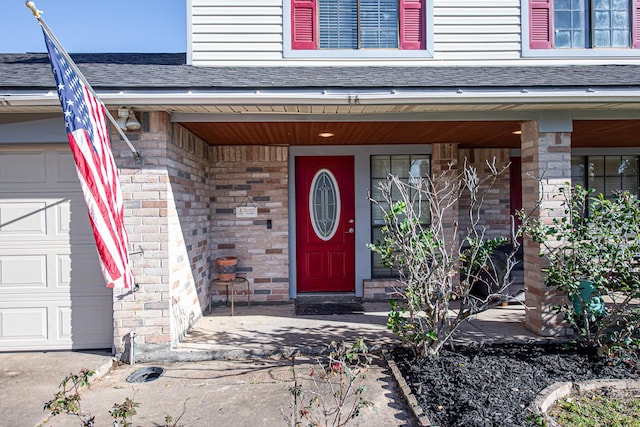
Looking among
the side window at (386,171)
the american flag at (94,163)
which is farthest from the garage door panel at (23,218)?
the side window at (386,171)

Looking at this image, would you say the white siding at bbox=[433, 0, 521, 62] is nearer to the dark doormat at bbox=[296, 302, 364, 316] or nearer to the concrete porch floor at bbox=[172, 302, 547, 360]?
the concrete porch floor at bbox=[172, 302, 547, 360]

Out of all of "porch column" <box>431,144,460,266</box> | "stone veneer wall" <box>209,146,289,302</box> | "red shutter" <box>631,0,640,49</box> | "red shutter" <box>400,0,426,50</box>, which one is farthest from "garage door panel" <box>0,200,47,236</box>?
"red shutter" <box>631,0,640,49</box>

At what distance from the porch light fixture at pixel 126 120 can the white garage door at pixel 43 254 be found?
0.80 metres

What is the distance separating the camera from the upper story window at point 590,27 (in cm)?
591

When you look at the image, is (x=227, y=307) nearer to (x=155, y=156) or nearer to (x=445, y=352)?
(x=155, y=156)

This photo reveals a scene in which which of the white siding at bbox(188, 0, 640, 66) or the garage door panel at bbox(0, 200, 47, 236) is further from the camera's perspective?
the white siding at bbox(188, 0, 640, 66)

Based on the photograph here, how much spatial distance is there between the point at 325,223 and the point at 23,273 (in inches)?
166

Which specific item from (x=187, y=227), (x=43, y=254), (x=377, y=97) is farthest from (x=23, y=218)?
(x=377, y=97)

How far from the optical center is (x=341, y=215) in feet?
24.0

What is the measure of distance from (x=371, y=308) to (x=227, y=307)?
7.24 feet

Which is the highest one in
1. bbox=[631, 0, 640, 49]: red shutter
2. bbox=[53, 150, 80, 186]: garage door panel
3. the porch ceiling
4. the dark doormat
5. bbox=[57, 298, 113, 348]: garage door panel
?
bbox=[631, 0, 640, 49]: red shutter

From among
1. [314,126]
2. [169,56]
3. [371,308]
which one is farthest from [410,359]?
[169,56]

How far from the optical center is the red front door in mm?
7254

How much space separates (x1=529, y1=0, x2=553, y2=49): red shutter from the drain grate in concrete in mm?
6101
